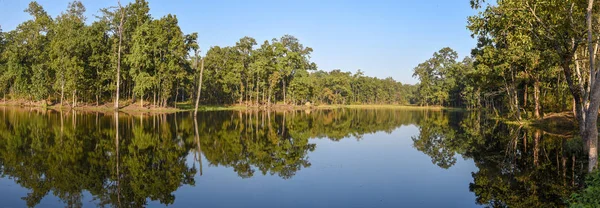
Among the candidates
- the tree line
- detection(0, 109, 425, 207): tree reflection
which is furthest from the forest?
the tree line

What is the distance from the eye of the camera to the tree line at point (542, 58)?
13852 millimetres

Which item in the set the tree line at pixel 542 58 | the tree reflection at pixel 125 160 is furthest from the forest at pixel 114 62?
the tree line at pixel 542 58

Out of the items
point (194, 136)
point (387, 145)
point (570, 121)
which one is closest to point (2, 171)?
point (194, 136)

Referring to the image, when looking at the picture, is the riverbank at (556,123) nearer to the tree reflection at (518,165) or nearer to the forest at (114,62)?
the tree reflection at (518,165)

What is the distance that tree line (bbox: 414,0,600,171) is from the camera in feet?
45.4

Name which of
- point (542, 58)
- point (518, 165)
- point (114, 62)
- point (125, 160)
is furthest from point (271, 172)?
point (114, 62)

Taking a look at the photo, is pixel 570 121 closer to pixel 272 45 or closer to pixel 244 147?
pixel 244 147

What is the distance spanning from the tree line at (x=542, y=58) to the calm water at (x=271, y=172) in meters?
2.85

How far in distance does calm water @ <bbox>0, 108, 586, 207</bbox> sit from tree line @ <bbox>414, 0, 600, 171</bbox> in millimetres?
2851

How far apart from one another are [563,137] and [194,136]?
2476cm

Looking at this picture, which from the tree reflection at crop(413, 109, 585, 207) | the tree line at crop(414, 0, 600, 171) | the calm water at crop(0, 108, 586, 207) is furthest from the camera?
the tree line at crop(414, 0, 600, 171)

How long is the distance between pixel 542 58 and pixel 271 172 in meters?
21.7

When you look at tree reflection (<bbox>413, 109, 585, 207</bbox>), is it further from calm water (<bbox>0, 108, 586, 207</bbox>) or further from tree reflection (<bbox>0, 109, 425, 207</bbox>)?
tree reflection (<bbox>0, 109, 425, 207</bbox>)

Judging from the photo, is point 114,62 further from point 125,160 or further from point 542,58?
point 542,58
